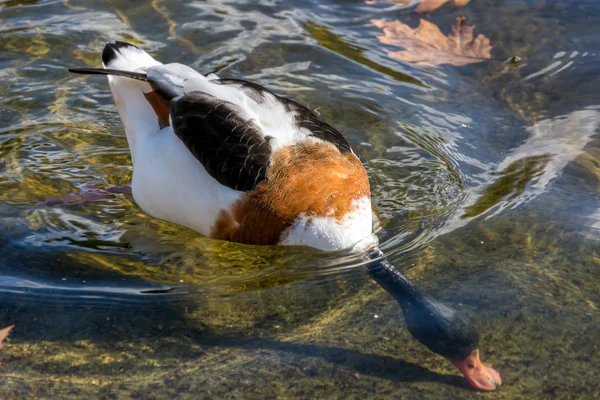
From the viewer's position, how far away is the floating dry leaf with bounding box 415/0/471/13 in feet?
24.0

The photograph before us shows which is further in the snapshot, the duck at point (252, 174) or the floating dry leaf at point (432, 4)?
the floating dry leaf at point (432, 4)

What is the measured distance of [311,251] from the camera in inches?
167

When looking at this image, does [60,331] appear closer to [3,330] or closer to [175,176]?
[3,330]

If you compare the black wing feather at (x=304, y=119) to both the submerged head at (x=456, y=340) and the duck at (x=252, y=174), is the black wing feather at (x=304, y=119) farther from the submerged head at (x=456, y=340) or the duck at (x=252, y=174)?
the submerged head at (x=456, y=340)

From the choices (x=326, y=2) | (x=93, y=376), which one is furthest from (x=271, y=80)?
(x=93, y=376)

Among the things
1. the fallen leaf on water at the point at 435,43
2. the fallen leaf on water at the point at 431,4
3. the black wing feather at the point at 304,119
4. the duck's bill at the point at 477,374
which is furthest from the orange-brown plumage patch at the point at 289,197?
the fallen leaf on water at the point at 431,4

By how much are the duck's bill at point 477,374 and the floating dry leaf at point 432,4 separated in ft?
15.2

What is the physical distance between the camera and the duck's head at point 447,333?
337 centimetres

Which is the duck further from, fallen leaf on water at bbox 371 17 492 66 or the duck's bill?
fallen leaf on water at bbox 371 17 492 66

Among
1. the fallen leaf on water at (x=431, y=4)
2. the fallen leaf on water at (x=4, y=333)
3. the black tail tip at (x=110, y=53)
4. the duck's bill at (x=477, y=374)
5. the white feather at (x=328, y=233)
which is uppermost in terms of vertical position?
the fallen leaf on water at (x=431, y=4)

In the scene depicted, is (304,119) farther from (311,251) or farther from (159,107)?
(159,107)

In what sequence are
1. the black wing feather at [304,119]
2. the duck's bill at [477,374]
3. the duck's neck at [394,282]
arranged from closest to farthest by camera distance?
the duck's bill at [477,374]
the duck's neck at [394,282]
the black wing feather at [304,119]

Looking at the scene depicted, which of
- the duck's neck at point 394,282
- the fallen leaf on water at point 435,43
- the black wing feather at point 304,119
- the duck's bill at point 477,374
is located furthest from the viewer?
the fallen leaf on water at point 435,43

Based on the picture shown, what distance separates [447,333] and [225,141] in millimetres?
1614
